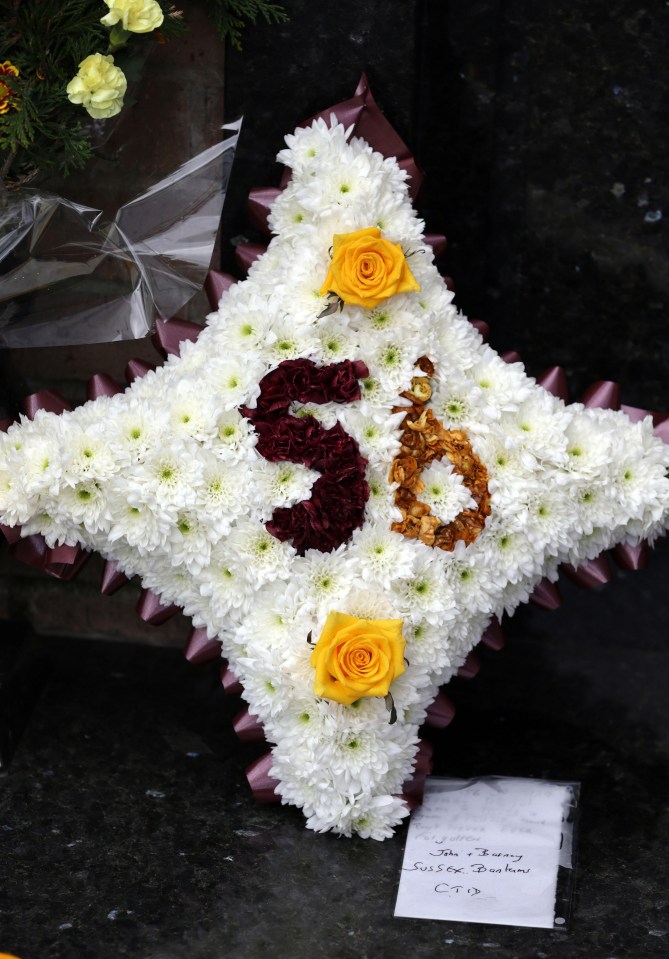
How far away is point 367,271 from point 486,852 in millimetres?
732

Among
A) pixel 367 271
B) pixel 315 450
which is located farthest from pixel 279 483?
pixel 367 271

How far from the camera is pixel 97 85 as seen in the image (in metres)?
1.44

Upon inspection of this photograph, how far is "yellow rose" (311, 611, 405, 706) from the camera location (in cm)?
137

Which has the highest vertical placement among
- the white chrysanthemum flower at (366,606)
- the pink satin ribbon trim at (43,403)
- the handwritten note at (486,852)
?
the pink satin ribbon trim at (43,403)

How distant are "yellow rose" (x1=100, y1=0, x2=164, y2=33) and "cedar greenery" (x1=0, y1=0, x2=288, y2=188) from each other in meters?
0.05

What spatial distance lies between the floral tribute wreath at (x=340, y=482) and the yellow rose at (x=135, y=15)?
0.83 feet

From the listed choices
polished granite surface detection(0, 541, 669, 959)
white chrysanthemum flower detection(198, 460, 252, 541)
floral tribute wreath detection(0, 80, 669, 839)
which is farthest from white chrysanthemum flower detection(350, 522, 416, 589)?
polished granite surface detection(0, 541, 669, 959)

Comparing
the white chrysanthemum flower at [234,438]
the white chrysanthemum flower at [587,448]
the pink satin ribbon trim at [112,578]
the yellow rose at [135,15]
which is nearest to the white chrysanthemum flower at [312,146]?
the yellow rose at [135,15]

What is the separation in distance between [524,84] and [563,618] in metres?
0.86

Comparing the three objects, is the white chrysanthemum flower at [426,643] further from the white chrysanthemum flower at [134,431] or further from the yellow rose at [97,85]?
the yellow rose at [97,85]

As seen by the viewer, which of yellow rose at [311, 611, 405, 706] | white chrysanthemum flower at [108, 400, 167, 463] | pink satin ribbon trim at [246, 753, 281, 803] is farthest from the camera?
pink satin ribbon trim at [246, 753, 281, 803]

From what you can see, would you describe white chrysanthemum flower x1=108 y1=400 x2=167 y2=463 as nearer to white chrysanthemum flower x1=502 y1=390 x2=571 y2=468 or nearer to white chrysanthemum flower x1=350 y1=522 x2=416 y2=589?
white chrysanthemum flower x1=350 y1=522 x2=416 y2=589

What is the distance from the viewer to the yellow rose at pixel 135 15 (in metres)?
1.41

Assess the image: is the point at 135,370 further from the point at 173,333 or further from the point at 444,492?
the point at 444,492
